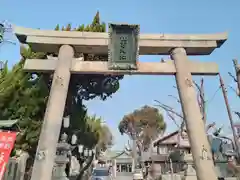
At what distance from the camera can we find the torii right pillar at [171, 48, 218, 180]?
246 inches

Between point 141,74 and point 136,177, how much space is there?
15.3 meters

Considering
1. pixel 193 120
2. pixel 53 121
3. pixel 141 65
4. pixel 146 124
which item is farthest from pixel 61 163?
pixel 146 124

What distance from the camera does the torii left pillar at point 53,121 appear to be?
598 cm

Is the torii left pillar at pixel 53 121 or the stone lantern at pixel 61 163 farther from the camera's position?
the stone lantern at pixel 61 163

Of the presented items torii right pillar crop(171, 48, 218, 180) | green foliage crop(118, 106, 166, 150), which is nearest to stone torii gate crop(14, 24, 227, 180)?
torii right pillar crop(171, 48, 218, 180)

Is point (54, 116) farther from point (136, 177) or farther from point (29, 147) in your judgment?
point (136, 177)

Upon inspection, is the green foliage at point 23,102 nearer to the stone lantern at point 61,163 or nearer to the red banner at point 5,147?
the stone lantern at point 61,163

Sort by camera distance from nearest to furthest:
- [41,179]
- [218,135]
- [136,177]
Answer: [41,179], [218,135], [136,177]

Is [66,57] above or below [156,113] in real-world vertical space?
below

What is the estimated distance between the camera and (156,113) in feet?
124

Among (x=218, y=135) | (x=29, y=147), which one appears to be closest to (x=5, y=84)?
(x=29, y=147)

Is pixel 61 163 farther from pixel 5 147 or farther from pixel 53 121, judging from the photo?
pixel 53 121

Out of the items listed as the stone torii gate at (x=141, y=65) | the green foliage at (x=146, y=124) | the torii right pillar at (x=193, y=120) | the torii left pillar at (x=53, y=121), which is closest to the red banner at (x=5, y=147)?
the torii left pillar at (x=53, y=121)

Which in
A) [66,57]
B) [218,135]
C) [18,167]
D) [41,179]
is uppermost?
[66,57]
